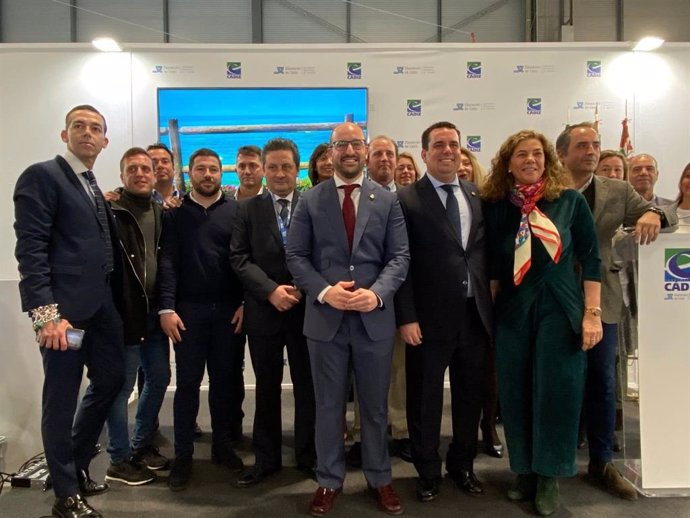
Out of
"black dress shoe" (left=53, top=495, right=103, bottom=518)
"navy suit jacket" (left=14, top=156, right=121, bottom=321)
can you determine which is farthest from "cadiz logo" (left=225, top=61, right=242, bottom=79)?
"black dress shoe" (left=53, top=495, right=103, bottom=518)

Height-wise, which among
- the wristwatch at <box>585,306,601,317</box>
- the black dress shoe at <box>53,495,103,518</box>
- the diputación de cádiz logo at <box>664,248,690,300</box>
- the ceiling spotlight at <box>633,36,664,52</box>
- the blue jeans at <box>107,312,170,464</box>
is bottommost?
the black dress shoe at <box>53,495,103,518</box>

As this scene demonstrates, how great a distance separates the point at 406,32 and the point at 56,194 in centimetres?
752

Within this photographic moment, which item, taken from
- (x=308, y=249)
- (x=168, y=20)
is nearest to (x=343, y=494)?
(x=308, y=249)

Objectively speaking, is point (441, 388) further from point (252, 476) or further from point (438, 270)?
point (252, 476)

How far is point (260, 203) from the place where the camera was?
282 centimetres

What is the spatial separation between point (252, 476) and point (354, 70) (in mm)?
4165

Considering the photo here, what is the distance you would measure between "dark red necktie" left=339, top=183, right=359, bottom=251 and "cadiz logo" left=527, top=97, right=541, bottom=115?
148 inches

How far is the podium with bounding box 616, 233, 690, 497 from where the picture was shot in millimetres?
2604

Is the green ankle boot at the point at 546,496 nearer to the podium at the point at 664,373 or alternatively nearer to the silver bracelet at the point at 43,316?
the podium at the point at 664,373

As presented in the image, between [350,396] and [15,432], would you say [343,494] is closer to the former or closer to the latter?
[350,396]

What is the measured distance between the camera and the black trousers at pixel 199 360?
111 inches

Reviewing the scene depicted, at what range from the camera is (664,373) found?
103 inches

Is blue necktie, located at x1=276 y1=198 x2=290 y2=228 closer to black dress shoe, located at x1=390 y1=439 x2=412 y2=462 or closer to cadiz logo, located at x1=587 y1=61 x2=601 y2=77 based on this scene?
black dress shoe, located at x1=390 y1=439 x2=412 y2=462

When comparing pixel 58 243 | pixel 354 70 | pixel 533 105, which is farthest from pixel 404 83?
pixel 58 243
